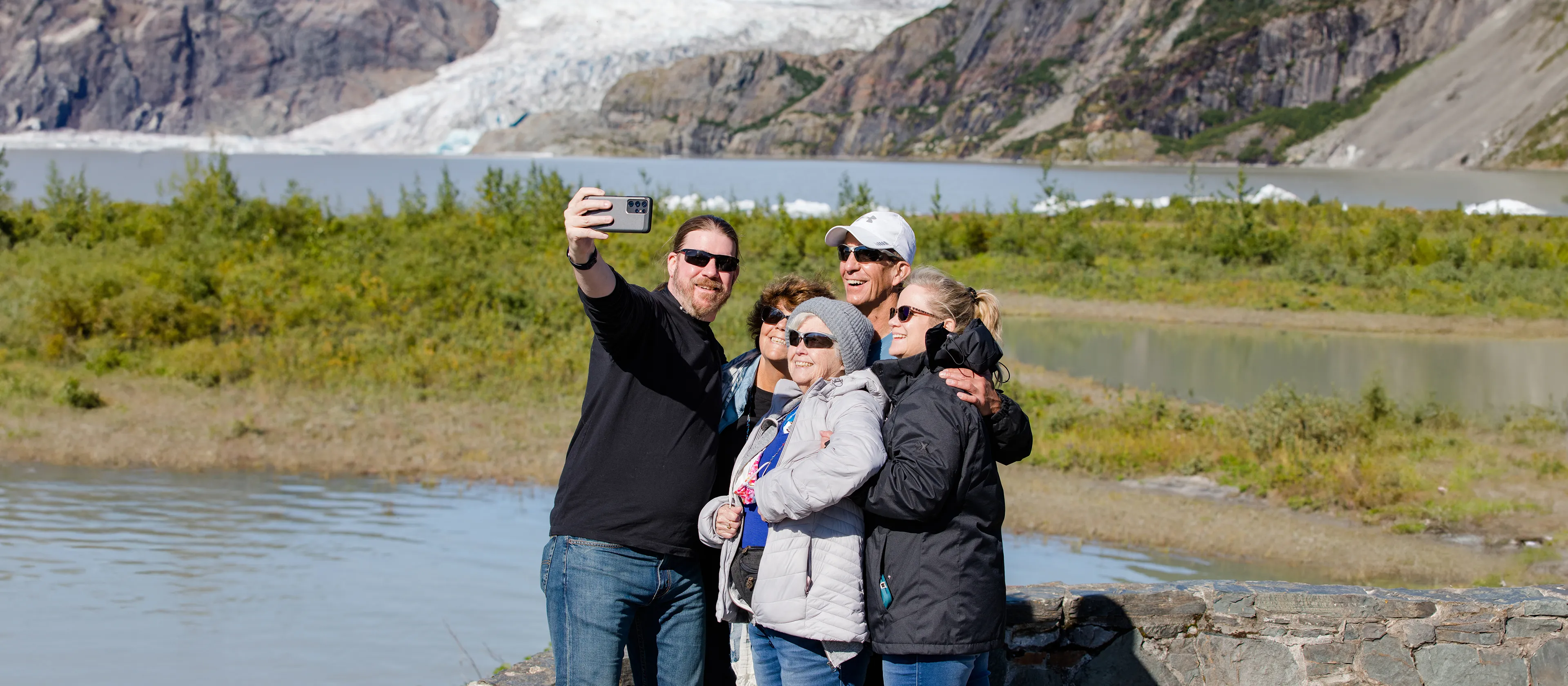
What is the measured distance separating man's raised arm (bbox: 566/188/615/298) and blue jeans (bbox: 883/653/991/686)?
1216mm

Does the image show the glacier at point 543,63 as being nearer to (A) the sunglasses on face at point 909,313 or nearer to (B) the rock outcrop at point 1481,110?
(B) the rock outcrop at point 1481,110

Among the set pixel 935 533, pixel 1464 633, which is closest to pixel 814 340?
pixel 935 533

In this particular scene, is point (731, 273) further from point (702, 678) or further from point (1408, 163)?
point (1408, 163)

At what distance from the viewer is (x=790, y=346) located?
348 centimetres

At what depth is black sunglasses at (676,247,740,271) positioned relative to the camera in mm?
3445

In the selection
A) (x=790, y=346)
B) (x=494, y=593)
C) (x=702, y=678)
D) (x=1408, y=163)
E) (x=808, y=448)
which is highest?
(x=1408, y=163)

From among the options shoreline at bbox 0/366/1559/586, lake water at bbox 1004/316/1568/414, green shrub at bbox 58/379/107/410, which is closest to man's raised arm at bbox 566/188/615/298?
shoreline at bbox 0/366/1559/586

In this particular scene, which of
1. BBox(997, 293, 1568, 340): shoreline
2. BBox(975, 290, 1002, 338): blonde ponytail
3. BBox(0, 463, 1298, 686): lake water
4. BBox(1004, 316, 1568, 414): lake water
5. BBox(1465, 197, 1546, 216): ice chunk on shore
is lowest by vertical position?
BBox(0, 463, 1298, 686): lake water

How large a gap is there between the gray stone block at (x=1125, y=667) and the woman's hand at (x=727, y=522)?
2360 millimetres

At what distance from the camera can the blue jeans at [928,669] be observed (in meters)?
3.24

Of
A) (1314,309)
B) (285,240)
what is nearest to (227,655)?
(285,240)

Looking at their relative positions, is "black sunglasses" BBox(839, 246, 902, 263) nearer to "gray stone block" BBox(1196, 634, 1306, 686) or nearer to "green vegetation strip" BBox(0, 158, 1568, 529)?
"green vegetation strip" BBox(0, 158, 1568, 529)

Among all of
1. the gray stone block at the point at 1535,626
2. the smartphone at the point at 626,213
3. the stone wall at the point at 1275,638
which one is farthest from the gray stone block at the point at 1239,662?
the smartphone at the point at 626,213

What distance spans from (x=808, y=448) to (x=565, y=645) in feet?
2.83
